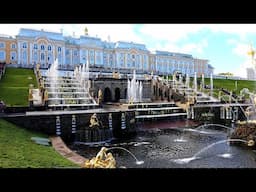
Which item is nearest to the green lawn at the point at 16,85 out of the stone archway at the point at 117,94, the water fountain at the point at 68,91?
the water fountain at the point at 68,91

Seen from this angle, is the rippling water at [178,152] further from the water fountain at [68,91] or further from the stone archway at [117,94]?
the stone archway at [117,94]

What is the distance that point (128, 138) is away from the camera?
28.8ft

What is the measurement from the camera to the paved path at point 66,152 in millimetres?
5492

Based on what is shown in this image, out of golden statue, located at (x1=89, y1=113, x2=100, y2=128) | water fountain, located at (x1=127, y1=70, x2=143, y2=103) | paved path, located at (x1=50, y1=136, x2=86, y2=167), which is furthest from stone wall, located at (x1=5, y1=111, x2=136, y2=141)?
water fountain, located at (x1=127, y1=70, x2=143, y2=103)

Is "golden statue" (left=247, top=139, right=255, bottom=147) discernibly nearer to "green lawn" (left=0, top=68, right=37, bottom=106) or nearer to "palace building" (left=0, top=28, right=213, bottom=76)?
"green lawn" (left=0, top=68, right=37, bottom=106)

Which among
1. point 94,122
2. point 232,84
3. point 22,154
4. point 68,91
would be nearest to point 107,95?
point 68,91

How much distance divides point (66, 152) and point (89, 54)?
76.3ft

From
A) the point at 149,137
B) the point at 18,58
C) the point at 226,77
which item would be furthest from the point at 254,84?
the point at 18,58

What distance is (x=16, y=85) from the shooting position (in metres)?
15.1

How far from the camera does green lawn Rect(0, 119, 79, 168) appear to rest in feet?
15.4

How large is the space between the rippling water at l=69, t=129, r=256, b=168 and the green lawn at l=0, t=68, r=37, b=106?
537cm

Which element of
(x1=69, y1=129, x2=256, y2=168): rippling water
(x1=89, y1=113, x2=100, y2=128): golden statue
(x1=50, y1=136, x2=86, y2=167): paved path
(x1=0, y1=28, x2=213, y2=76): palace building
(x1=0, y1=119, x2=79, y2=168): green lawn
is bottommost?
(x1=69, y1=129, x2=256, y2=168): rippling water

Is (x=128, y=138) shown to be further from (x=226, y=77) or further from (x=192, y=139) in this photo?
(x=226, y=77)
